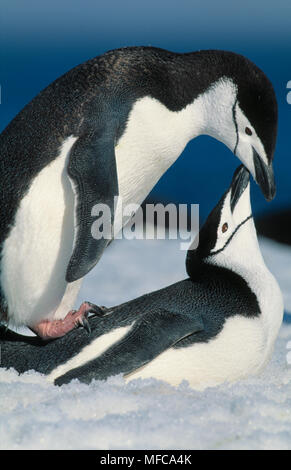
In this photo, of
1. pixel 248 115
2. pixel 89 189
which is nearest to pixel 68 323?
pixel 89 189

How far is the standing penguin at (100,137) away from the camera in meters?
1.92

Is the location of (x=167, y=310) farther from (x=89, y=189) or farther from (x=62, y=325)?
(x=89, y=189)

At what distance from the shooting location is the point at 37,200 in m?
1.92

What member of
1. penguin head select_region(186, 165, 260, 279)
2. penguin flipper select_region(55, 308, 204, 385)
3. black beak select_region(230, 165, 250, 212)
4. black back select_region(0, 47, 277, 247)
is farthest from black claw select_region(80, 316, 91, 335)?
black beak select_region(230, 165, 250, 212)

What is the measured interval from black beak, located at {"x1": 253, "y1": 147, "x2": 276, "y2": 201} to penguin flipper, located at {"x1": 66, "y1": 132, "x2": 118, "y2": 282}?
1.40ft

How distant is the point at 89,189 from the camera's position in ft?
5.91

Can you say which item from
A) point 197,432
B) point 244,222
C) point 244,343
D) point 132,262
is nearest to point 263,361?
point 244,343

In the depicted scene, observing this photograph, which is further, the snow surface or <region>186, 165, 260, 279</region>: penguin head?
<region>186, 165, 260, 279</region>: penguin head

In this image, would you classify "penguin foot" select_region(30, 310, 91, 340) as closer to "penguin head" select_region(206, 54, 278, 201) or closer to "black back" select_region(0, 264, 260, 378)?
"black back" select_region(0, 264, 260, 378)

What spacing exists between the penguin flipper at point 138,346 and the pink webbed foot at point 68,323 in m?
0.13

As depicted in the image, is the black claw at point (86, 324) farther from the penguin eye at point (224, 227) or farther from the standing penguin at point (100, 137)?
the penguin eye at point (224, 227)

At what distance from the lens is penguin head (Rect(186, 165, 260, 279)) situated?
6.89ft

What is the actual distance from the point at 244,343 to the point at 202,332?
0.12 metres

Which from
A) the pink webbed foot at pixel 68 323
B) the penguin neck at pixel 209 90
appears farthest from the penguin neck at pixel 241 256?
the pink webbed foot at pixel 68 323
